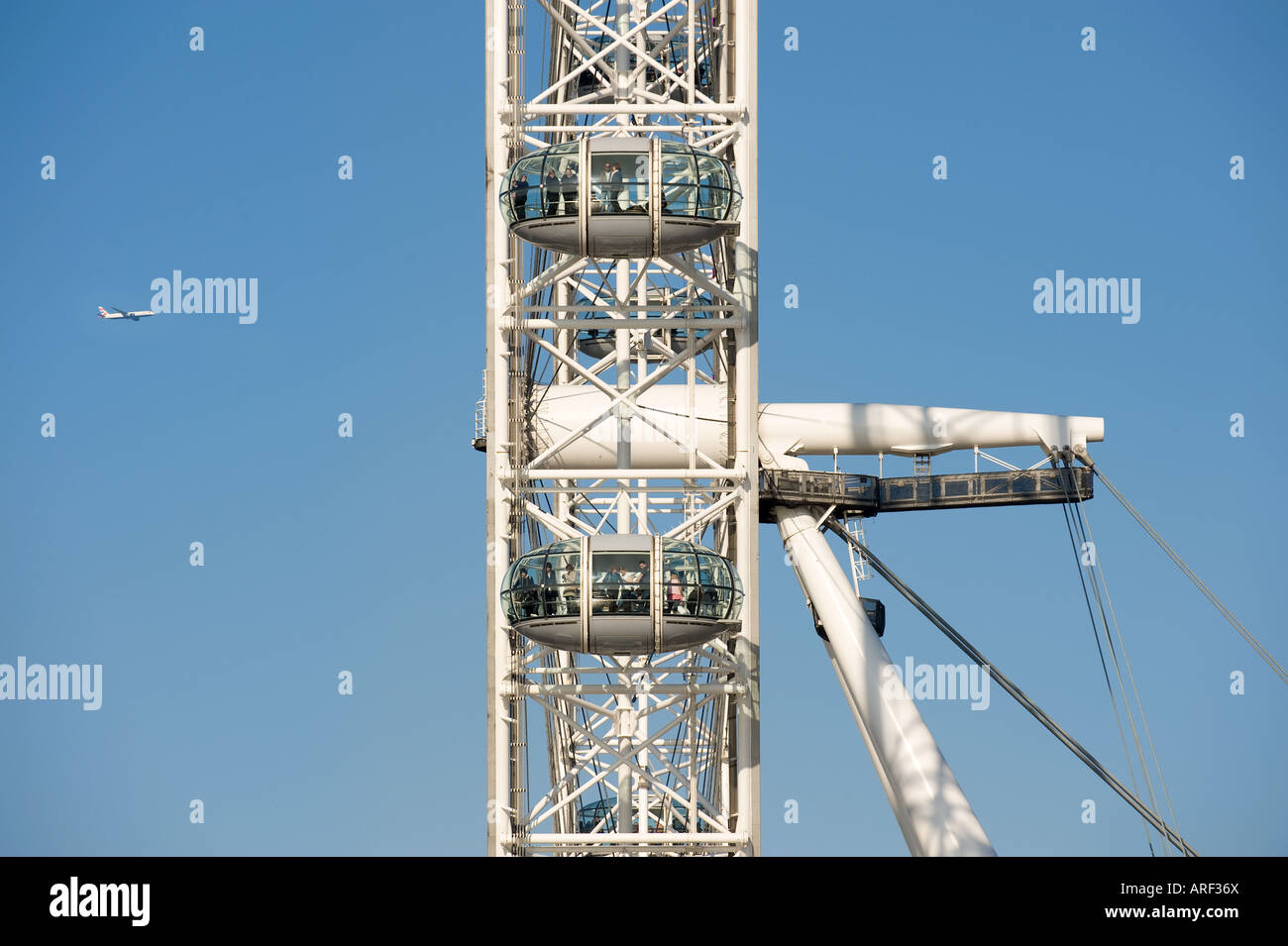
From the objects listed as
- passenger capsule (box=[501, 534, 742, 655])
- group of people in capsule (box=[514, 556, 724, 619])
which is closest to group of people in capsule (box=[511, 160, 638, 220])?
passenger capsule (box=[501, 534, 742, 655])

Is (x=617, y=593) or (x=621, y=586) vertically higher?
(x=621, y=586)

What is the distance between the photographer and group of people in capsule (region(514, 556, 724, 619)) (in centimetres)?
5094

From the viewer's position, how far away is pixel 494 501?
57.6 metres

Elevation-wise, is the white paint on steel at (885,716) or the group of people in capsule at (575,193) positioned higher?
the group of people in capsule at (575,193)

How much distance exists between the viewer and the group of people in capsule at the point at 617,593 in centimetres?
5094

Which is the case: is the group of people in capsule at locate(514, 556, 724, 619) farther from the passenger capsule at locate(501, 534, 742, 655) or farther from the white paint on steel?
the white paint on steel

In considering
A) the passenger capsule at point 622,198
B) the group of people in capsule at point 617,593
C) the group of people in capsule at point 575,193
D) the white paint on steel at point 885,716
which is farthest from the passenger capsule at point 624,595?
the white paint on steel at point 885,716

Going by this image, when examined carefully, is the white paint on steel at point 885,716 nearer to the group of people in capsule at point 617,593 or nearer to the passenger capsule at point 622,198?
the group of people in capsule at point 617,593

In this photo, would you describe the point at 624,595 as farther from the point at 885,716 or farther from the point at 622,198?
the point at 885,716

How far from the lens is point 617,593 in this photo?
50938 mm

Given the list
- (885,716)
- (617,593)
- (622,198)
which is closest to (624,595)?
(617,593)
